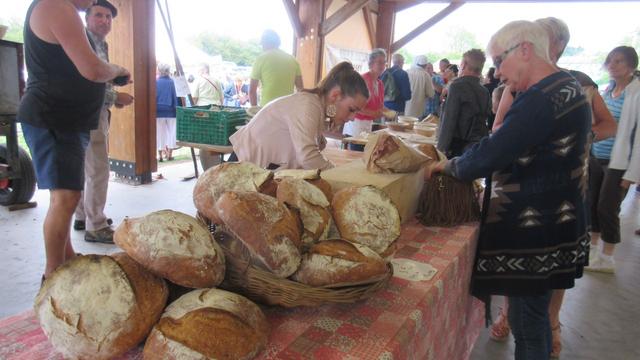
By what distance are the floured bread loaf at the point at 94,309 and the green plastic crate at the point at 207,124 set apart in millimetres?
3035

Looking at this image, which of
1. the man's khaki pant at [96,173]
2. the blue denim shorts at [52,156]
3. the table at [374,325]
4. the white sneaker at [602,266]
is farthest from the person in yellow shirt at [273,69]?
the table at [374,325]

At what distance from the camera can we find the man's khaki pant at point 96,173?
2969mm

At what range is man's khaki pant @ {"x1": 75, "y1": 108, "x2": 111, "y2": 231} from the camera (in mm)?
2969

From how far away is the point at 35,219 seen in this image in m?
3.55

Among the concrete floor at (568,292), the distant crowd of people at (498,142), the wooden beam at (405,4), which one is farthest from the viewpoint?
the wooden beam at (405,4)

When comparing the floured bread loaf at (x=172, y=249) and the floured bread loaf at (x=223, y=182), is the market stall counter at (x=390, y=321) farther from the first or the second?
the floured bread loaf at (x=223, y=182)

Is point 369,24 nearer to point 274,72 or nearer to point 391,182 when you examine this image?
point 274,72

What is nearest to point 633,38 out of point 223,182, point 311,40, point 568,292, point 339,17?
point 339,17

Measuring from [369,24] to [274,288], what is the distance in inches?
414

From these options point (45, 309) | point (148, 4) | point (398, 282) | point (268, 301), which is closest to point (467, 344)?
point (398, 282)

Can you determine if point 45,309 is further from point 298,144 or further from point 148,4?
point 148,4

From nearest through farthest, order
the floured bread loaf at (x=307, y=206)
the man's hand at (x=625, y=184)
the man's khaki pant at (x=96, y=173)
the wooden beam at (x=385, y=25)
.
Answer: the floured bread loaf at (x=307, y=206) < the man's khaki pant at (x=96, y=173) < the man's hand at (x=625, y=184) < the wooden beam at (x=385, y=25)

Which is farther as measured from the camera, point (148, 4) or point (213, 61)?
point (213, 61)

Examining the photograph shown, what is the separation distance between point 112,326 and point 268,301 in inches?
11.9
